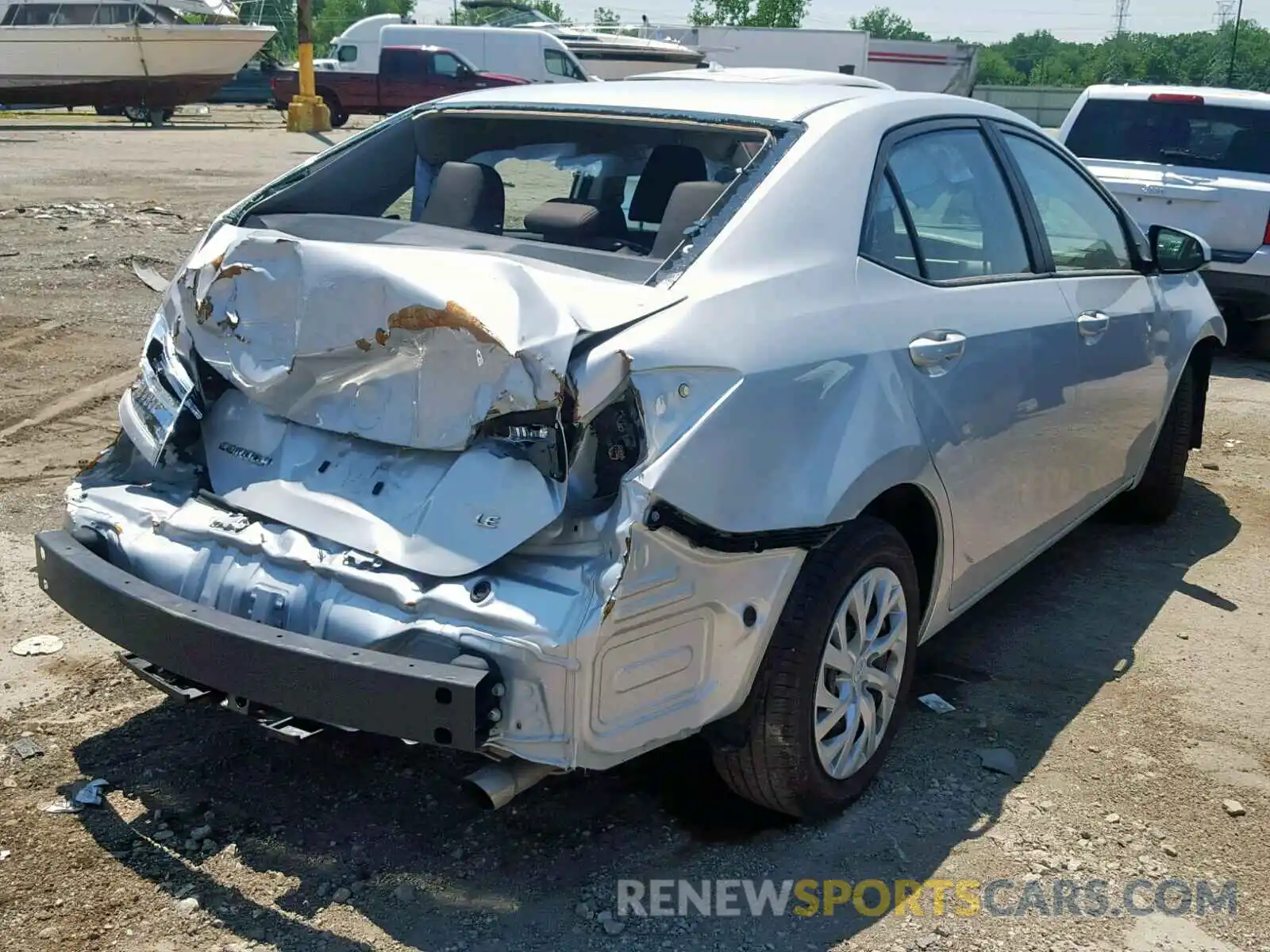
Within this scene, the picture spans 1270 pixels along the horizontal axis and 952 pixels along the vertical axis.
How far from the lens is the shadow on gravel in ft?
9.55

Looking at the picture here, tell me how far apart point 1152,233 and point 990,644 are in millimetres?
1832

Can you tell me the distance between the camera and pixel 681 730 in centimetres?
279

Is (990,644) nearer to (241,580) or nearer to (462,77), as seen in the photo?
(241,580)

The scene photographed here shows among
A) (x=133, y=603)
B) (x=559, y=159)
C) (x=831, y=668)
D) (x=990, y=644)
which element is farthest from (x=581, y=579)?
(x=990, y=644)

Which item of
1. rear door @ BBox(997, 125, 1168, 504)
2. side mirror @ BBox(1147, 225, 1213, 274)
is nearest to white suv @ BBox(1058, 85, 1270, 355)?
side mirror @ BBox(1147, 225, 1213, 274)

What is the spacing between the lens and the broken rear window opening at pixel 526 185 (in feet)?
11.3

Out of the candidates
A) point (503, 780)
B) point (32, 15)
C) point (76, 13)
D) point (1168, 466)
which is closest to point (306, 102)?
point (76, 13)

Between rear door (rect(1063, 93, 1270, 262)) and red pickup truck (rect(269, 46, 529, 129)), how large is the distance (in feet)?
71.7

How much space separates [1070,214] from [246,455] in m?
2.99

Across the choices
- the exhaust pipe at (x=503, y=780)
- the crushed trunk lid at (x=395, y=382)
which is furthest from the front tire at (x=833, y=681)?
the crushed trunk lid at (x=395, y=382)

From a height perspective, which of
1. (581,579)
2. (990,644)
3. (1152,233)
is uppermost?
(1152,233)

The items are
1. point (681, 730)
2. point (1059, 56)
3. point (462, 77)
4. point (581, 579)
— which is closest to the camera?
point (581, 579)

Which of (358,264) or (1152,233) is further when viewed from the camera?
(1152,233)

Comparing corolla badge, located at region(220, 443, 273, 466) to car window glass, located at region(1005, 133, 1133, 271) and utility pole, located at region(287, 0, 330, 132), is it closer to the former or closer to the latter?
car window glass, located at region(1005, 133, 1133, 271)
